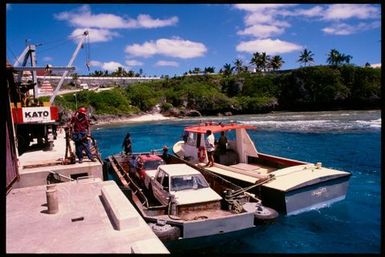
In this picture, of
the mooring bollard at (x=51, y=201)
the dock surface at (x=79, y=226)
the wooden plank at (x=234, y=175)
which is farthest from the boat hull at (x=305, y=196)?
the mooring bollard at (x=51, y=201)

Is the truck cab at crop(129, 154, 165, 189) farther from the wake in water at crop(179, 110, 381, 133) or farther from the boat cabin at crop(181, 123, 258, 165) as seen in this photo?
the wake in water at crop(179, 110, 381, 133)

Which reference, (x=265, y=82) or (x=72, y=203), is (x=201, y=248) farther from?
(x=265, y=82)

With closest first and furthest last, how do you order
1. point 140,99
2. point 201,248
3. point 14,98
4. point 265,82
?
point 201,248 → point 14,98 → point 140,99 → point 265,82

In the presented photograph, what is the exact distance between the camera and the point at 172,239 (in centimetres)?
998

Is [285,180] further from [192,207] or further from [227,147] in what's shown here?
[227,147]

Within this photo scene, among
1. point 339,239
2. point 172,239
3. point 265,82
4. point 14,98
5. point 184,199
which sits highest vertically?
point 265,82

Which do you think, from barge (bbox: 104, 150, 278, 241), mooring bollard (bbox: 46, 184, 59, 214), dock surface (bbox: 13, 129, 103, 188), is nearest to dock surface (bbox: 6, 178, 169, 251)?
mooring bollard (bbox: 46, 184, 59, 214)

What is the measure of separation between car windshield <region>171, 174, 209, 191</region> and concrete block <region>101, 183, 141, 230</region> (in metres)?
2.61

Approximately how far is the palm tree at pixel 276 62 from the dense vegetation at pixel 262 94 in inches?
561

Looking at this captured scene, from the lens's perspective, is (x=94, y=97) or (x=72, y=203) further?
(x=94, y=97)

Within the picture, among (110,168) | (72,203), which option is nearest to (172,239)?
(72,203)

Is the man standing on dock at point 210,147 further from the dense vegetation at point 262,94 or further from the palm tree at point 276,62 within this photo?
the palm tree at point 276,62

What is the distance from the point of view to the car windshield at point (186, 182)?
1203 cm

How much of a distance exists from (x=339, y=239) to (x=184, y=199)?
5.43 meters
